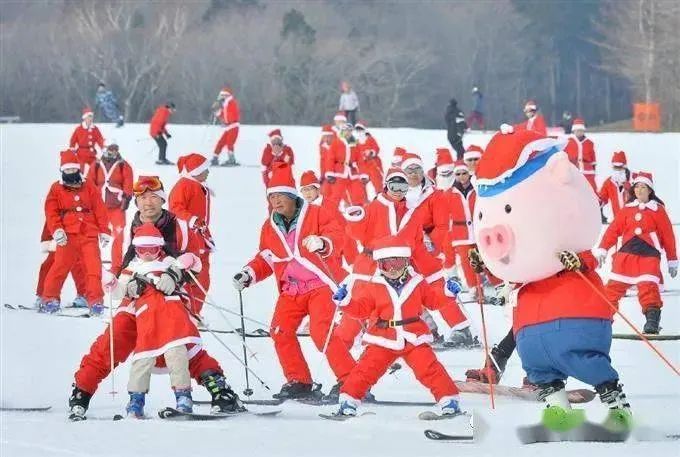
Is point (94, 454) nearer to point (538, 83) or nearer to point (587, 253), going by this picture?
point (587, 253)

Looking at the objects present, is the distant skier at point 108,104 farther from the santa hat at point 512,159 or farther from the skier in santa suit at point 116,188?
the santa hat at point 512,159

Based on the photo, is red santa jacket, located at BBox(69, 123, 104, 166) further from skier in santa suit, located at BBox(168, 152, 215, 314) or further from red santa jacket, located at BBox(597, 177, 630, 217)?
skier in santa suit, located at BBox(168, 152, 215, 314)

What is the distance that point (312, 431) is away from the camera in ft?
27.2

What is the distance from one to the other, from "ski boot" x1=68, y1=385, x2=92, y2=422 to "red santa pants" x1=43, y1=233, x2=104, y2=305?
15.7ft

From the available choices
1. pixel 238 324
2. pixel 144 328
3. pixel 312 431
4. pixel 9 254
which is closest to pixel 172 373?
pixel 144 328

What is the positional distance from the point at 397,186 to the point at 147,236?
258cm

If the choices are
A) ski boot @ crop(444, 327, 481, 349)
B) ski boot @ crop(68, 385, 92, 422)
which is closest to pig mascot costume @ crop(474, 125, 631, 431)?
ski boot @ crop(68, 385, 92, 422)

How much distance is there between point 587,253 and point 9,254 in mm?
12257

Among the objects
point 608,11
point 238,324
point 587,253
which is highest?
point 608,11

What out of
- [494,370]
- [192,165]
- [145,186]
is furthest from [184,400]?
[192,165]

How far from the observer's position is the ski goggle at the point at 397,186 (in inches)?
434

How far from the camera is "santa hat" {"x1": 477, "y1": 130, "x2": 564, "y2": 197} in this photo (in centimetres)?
779

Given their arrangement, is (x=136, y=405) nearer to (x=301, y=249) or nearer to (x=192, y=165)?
(x=301, y=249)

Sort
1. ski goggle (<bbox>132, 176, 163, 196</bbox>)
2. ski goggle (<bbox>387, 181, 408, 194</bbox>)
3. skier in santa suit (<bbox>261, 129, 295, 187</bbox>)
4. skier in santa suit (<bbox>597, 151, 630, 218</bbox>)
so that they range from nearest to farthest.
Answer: ski goggle (<bbox>132, 176, 163, 196</bbox>)
ski goggle (<bbox>387, 181, 408, 194</bbox>)
skier in santa suit (<bbox>597, 151, 630, 218</bbox>)
skier in santa suit (<bbox>261, 129, 295, 187</bbox>)
